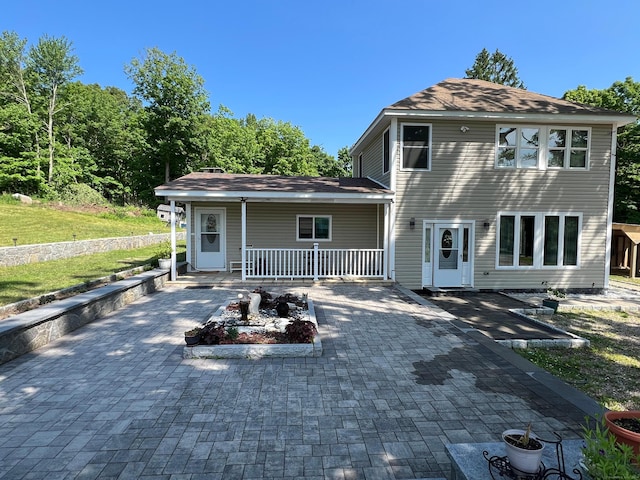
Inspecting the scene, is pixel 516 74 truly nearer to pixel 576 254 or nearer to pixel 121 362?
pixel 576 254

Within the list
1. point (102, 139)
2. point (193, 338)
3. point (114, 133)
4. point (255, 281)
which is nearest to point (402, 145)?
point (255, 281)

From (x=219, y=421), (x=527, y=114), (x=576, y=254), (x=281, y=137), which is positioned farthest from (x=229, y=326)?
(x=281, y=137)

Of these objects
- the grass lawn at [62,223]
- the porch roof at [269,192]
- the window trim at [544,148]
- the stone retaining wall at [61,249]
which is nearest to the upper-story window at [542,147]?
the window trim at [544,148]

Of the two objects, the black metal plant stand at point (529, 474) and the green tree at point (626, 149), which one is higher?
the green tree at point (626, 149)

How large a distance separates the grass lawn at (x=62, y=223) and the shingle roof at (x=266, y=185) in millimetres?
6958

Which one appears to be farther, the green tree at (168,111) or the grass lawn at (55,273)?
the green tree at (168,111)

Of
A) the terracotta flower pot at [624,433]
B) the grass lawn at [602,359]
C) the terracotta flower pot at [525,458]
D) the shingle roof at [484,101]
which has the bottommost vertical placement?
the grass lawn at [602,359]

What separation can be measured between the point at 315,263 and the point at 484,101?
287 inches

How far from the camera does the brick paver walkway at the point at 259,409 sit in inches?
99.7

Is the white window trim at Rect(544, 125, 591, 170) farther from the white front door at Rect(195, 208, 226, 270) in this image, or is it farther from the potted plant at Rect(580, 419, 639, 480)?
the potted plant at Rect(580, 419, 639, 480)

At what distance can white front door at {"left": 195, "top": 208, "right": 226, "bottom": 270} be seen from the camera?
11.5 meters

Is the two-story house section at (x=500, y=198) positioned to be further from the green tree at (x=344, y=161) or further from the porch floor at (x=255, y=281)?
the green tree at (x=344, y=161)

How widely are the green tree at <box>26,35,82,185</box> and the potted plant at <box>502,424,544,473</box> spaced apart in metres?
33.0

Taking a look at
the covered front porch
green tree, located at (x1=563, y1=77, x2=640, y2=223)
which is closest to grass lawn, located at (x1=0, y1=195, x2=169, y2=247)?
the covered front porch
